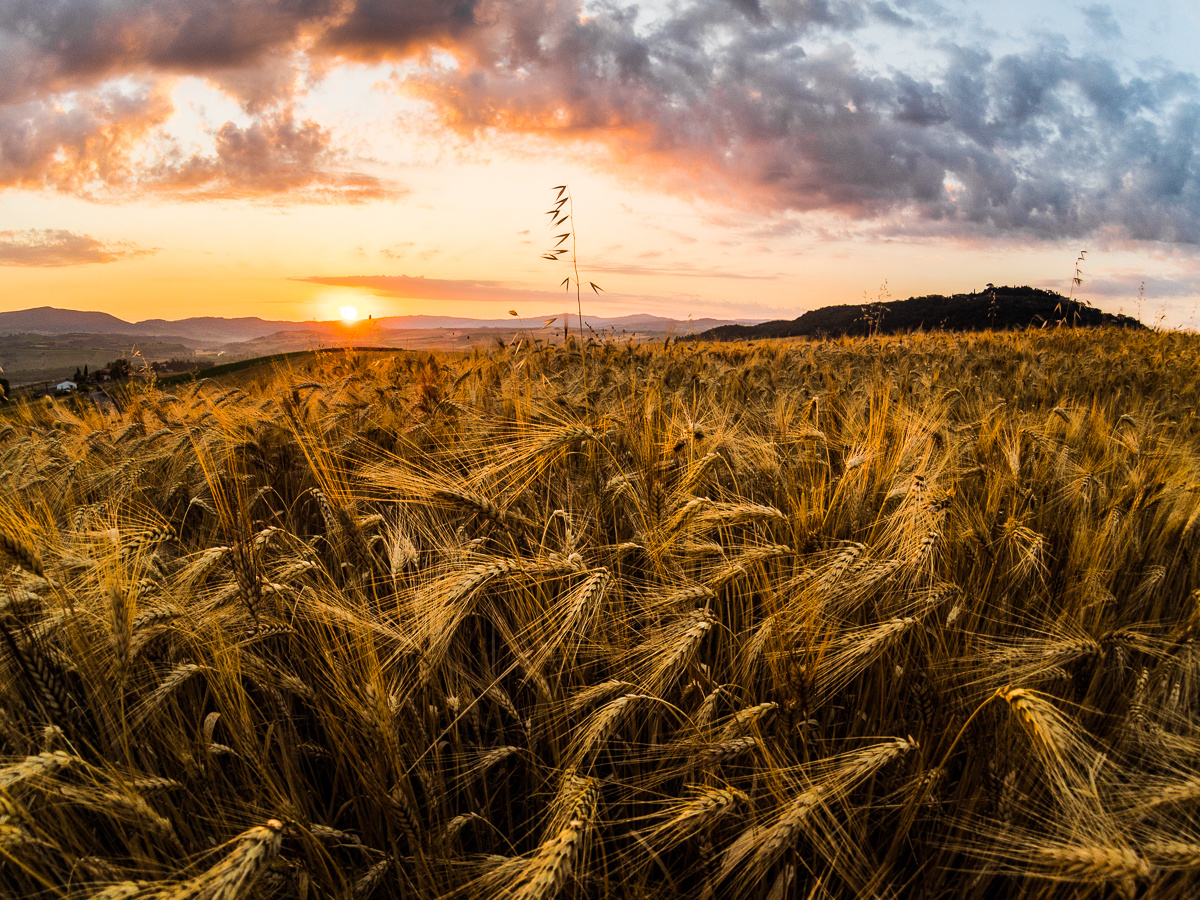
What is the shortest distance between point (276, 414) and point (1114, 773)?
12.8 feet

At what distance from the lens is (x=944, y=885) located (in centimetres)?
135

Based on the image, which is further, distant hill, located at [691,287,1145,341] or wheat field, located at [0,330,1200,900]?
distant hill, located at [691,287,1145,341]

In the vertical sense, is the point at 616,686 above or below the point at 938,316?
below

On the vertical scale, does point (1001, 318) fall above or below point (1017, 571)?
above

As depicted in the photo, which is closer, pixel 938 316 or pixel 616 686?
pixel 616 686

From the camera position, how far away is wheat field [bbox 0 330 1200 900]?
1079 millimetres

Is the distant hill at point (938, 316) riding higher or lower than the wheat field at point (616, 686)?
higher

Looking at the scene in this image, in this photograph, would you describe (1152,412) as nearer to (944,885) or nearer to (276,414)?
(944,885)

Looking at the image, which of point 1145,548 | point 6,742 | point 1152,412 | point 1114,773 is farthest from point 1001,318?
point 6,742

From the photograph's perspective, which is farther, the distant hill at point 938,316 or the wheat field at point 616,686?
the distant hill at point 938,316

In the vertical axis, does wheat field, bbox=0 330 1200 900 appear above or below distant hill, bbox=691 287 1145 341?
below

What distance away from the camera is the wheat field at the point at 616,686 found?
108 centimetres

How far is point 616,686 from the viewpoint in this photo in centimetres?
131

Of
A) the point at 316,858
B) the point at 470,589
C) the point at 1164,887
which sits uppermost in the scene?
the point at 470,589
